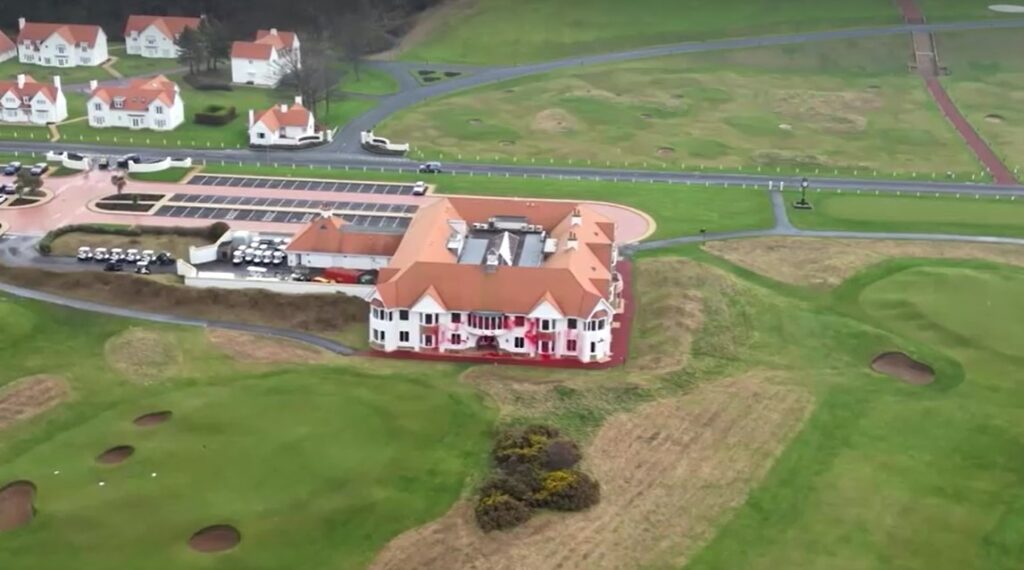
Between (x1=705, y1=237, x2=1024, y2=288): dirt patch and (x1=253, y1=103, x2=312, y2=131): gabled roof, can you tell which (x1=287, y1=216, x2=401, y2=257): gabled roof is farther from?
(x1=253, y1=103, x2=312, y2=131): gabled roof

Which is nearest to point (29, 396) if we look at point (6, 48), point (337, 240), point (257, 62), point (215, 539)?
point (215, 539)

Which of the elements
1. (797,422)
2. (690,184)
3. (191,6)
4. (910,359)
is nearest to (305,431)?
(797,422)

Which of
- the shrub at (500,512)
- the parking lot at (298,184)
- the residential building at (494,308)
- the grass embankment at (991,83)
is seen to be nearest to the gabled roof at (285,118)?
the parking lot at (298,184)

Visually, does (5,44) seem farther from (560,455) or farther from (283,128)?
(560,455)

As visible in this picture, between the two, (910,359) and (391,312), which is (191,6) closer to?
(391,312)

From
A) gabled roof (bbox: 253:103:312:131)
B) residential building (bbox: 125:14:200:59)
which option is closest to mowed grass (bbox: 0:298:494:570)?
gabled roof (bbox: 253:103:312:131)

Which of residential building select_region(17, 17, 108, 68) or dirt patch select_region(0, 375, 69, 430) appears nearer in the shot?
dirt patch select_region(0, 375, 69, 430)
